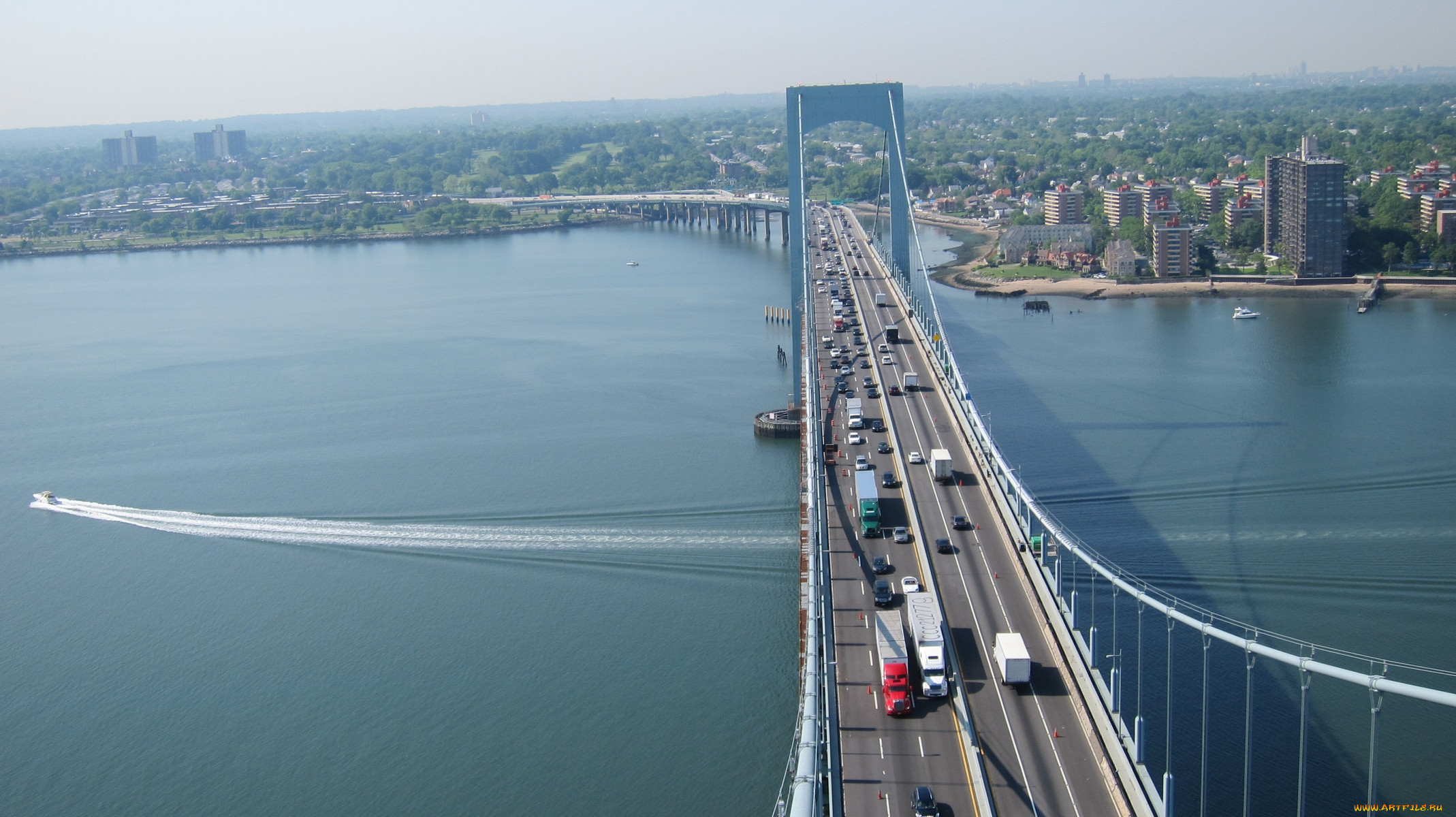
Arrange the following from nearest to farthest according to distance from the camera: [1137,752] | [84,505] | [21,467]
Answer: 1. [1137,752]
2. [84,505]
3. [21,467]

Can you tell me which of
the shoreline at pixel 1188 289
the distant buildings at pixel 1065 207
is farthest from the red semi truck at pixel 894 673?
the distant buildings at pixel 1065 207

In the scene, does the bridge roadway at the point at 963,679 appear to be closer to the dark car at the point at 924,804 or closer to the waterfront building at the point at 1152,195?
the dark car at the point at 924,804

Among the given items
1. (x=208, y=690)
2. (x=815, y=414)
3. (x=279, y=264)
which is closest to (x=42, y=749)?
(x=208, y=690)

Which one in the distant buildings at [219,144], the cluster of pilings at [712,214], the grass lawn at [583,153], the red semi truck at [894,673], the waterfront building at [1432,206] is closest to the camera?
the red semi truck at [894,673]

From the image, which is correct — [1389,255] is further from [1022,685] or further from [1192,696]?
[1022,685]

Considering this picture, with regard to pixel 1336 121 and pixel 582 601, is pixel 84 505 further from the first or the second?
pixel 1336 121
